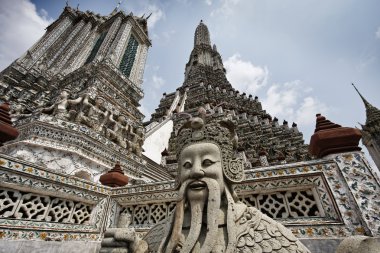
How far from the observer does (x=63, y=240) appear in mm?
3250

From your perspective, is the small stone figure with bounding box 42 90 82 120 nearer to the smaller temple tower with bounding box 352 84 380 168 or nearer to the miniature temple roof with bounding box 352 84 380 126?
the smaller temple tower with bounding box 352 84 380 168

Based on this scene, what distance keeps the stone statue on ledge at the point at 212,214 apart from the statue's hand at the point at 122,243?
0.11ft

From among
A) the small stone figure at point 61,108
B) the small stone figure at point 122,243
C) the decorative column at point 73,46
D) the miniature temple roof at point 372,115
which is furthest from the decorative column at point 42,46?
the miniature temple roof at point 372,115

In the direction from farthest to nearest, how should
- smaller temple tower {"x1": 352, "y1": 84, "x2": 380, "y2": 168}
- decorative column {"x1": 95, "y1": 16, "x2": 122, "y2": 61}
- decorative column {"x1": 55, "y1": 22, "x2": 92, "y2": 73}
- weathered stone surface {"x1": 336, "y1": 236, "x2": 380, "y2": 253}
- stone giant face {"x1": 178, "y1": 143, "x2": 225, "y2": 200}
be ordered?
1. decorative column {"x1": 55, "y1": 22, "x2": 92, "y2": 73}
2. smaller temple tower {"x1": 352, "y1": 84, "x2": 380, "y2": 168}
3. decorative column {"x1": 95, "y1": 16, "x2": 122, "y2": 61}
4. stone giant face {"x1": 178, "y1": 143, "x2": 225, "y2": 200}
5. weathered stone surface {"x1": 336, "y1": 236, "x2": 380, "y2": 253}

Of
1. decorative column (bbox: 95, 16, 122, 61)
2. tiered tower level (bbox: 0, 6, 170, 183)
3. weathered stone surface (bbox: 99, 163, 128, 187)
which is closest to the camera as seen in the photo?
weathered stone surface (bbox: 99, 163, 128, 187)

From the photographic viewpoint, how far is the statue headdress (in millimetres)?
2016

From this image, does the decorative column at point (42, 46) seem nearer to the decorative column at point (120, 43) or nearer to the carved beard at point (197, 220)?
the decorative column at point (120, 43)

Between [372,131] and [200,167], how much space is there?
1908 centimetres

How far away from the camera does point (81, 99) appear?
26.0ft

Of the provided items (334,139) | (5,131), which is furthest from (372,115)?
(5,131)

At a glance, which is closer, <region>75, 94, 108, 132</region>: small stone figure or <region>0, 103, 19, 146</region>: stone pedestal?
<region>0, 103, 19, 146</region>: stone pedestal

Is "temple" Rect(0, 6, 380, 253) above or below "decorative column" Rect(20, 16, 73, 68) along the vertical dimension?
below

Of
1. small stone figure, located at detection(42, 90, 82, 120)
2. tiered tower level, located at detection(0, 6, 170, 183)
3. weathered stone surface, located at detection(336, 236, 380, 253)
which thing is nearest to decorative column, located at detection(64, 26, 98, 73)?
tiered tower level, located at detection(0, 6, 170, 183)

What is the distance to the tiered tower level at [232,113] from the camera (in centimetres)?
1205
